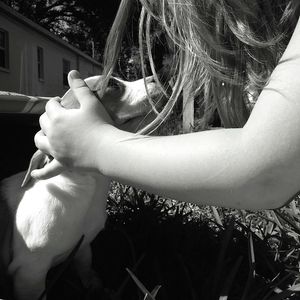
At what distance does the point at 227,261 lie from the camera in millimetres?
2125

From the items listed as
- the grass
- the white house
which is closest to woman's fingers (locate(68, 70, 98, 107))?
the grass

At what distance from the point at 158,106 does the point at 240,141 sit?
0.68m

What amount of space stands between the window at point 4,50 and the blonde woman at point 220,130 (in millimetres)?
13646

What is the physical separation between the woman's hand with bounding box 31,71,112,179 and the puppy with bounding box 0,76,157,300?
375 mm

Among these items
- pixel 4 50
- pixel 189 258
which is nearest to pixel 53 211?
pixel 189 258

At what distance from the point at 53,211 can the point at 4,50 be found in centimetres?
1375

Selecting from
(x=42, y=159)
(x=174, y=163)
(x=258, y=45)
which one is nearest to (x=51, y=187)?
(x=42, y=159)

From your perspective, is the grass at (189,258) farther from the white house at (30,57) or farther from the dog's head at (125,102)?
the white house at (30,57)

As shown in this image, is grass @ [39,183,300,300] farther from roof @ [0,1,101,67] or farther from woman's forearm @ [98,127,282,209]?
roof @ [0,1,101,67]

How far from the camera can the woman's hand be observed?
4.18 ft

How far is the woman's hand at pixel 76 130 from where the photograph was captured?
50.1 inches

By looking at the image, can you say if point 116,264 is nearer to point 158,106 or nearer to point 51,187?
point 51,187

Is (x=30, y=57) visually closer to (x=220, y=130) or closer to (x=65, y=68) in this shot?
(x=65, y=68)

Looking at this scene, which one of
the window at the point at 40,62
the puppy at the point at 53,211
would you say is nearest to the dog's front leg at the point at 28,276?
the puppy at the point at 53,211
